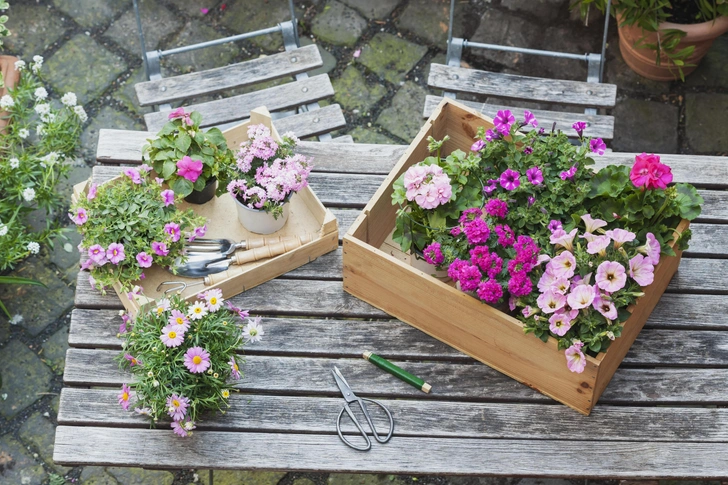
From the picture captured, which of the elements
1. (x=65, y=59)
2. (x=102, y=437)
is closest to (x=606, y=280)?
(x=102, y=437)

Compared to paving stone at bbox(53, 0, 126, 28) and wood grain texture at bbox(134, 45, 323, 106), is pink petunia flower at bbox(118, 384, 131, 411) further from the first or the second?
paving stone at bbox(53, 0, 126, 28)

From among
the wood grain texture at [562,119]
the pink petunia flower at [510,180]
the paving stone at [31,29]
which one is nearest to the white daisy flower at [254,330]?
the pink petunia flower at [510,180]

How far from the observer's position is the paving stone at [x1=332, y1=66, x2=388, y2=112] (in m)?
4.12

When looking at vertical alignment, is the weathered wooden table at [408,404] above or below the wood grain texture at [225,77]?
below

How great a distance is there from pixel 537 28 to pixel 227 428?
286 cm

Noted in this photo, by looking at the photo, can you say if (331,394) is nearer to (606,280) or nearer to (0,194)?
(606,280)

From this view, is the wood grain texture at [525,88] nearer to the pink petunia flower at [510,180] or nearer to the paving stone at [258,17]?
the pink petunia flower at [510,180]

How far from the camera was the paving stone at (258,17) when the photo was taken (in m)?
4.27

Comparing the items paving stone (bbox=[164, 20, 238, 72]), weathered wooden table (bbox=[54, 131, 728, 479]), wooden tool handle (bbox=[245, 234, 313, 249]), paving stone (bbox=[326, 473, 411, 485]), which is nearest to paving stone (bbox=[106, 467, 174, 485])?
paving stone (bbox=[326, 473, 411, 485])

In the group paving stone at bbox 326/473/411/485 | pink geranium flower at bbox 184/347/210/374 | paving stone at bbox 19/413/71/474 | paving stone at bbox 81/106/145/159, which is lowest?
paving stone at bbox 326/473/411/485

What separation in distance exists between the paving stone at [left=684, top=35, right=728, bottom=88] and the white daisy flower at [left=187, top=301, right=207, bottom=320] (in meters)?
2.98

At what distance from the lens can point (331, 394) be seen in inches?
91.5

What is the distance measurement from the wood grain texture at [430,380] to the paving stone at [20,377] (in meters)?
1.26

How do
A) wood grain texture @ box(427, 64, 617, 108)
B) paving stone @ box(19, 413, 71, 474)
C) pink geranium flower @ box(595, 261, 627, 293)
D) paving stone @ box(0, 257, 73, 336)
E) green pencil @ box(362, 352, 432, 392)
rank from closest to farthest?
pink geranium flower @ box(595, 261, 627, 293)
green pencil @ box(362, 352, 432, 392)
wood grain texture @ box(427, 64, 617, 108)
paving stone @ box(19, 413, 71, 474)
paving stone @ box(0, 257, 73, 336)
